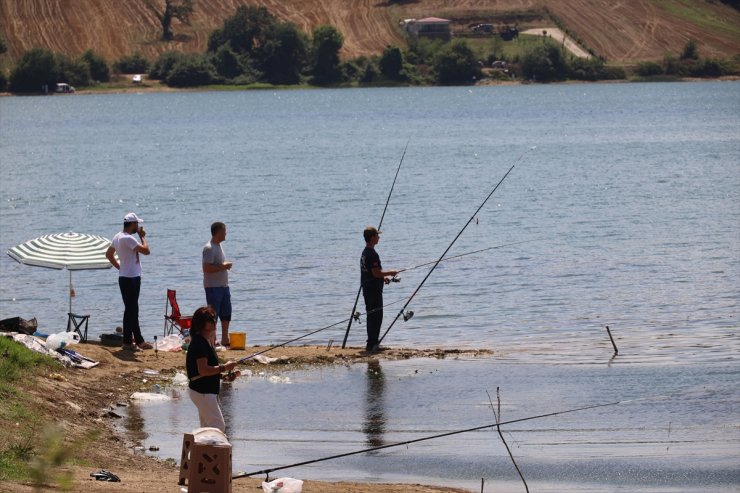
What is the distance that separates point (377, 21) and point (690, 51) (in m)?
35.9

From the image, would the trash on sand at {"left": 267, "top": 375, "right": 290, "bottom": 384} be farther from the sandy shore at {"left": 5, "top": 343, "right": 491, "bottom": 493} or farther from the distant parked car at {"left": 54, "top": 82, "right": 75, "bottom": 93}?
the distant parked car at {"left": 54, "top": 82, "right": 75, "bottom": 93}

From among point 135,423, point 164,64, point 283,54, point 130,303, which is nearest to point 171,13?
point 164,64

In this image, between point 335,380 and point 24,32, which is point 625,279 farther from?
point 24,32

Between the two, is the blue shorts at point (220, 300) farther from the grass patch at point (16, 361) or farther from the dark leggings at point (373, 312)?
the grass patch at point (16, 361)

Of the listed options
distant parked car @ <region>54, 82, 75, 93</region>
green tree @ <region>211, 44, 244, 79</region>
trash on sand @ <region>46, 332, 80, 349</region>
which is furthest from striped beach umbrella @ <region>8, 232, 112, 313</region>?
green tree @ <region>211, 44, 244, 79</region>

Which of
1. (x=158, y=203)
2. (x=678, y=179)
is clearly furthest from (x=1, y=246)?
(x=678, y=179)

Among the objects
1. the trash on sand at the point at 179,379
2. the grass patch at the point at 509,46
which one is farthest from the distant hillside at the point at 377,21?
the trash on sand at the point at 179,379

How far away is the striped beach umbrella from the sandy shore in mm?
1082

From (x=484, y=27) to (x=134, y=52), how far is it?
39.1 metres

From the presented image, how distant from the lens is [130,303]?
553 inches

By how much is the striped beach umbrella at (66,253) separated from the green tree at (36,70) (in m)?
120

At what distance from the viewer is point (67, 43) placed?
142125 millimetres

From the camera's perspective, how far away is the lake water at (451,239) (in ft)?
47.4

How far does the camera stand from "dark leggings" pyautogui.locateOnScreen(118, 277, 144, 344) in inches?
549
